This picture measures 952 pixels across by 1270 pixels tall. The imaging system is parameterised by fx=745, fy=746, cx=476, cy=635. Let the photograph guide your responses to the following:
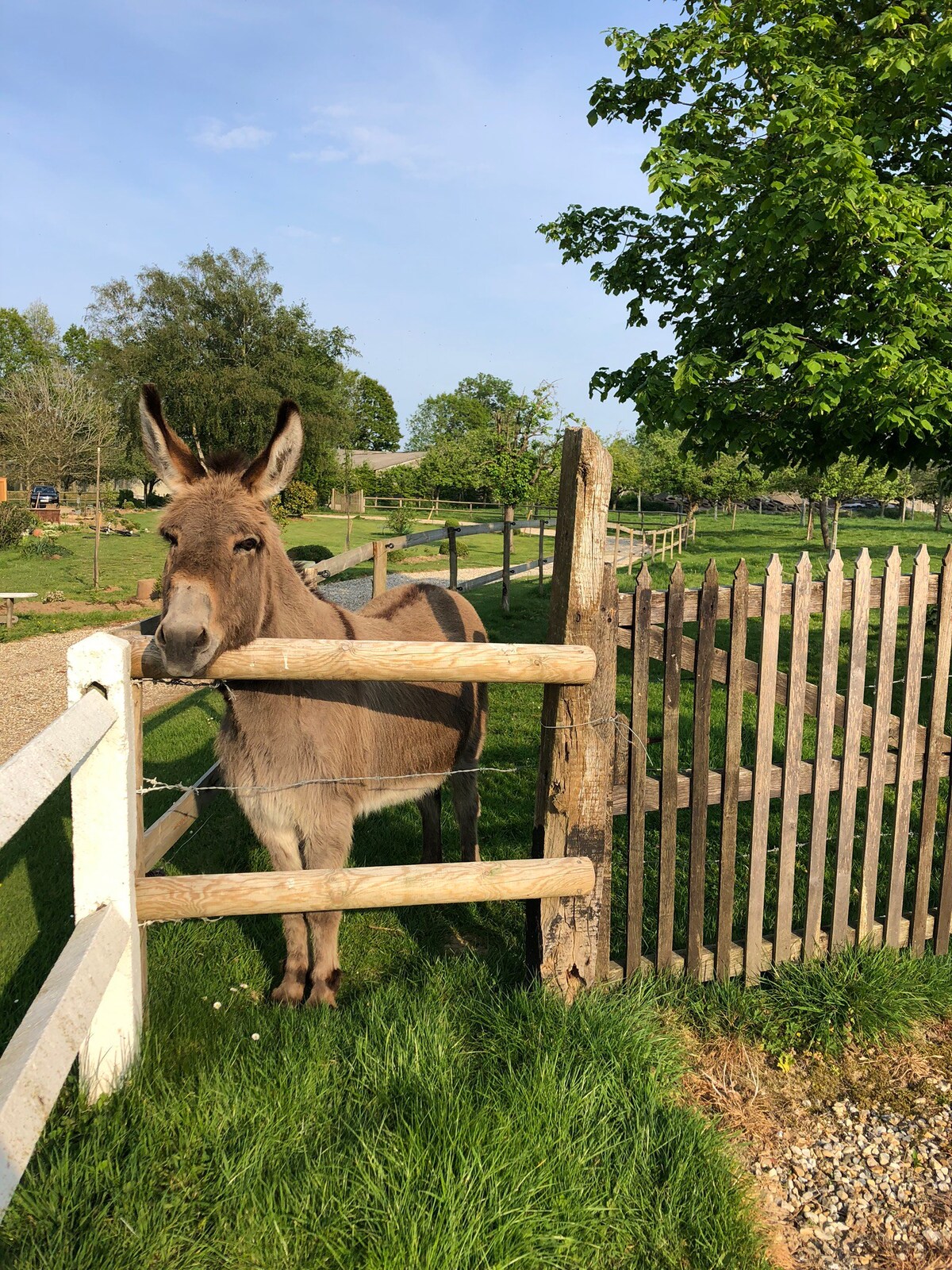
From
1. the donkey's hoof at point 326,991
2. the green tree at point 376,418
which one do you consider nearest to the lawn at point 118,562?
the donkey's hoof at point 326,991

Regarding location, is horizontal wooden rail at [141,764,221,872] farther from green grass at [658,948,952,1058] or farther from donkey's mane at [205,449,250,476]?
green grass at [658,948,952,1058]

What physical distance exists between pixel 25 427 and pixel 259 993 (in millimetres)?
44013

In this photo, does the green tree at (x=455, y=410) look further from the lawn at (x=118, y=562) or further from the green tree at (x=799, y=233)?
the green tree at (x=799, y=233)

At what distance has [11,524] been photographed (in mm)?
25172

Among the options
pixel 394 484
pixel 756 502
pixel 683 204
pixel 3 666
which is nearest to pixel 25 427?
pixel 394 484

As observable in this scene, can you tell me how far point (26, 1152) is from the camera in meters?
1.51

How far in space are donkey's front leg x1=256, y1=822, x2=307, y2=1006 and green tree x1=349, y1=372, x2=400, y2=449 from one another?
94.6m

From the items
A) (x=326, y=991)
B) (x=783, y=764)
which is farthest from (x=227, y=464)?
(x=783, y=764)

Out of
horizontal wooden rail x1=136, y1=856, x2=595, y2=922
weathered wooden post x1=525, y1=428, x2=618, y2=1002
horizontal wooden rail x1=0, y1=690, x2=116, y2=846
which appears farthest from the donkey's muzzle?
weathered wooden post x1=525, y1=428, x2=618, y2=1002

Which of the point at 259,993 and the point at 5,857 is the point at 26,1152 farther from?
the point at 5,857

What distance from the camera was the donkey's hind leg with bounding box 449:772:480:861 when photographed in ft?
15.2

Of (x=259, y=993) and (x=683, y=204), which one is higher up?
(x=683, y=204)

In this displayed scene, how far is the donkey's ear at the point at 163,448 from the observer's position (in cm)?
265

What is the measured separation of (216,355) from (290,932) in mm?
38043
